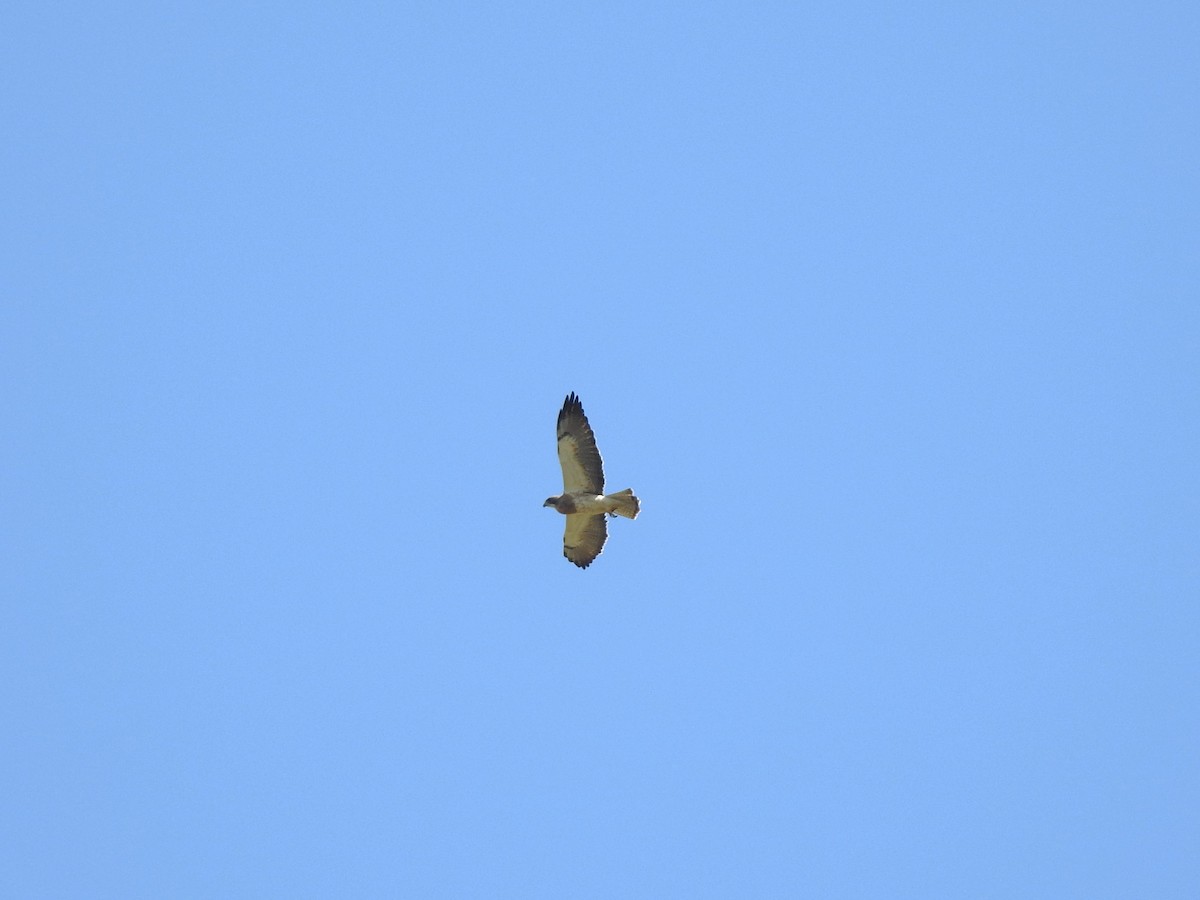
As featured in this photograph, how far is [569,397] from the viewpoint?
2158 cm

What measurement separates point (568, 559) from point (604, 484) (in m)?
1.65

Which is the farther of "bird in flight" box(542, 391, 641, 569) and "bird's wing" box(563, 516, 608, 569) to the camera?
"bird's wing" box(563, 516, 608, 569)

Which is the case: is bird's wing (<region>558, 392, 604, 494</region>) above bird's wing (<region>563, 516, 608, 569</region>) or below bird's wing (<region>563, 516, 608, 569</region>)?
above

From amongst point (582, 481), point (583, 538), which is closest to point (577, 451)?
point (582, 481)

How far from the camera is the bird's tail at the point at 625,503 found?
2103 centimetres

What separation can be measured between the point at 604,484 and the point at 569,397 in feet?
4.49

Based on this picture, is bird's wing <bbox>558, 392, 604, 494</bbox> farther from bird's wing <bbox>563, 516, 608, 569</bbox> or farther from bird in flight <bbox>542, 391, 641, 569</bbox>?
bird's wing <bbox>563, 516, 608, 569</bbox>

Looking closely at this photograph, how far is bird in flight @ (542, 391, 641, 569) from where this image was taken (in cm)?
2116

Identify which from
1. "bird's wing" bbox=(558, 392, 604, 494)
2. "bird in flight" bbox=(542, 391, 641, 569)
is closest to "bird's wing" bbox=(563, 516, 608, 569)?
"bird in flight" bbox=(542, 391, 641, 569)

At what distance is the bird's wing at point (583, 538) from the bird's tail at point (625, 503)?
801mm

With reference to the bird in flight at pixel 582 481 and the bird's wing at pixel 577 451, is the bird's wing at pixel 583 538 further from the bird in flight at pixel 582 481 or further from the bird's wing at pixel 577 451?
the bird's wing at pixel 577 451

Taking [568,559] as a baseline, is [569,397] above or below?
above

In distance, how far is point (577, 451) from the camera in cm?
2145

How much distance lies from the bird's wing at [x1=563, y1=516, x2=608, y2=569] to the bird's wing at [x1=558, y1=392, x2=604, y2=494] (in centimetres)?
61
